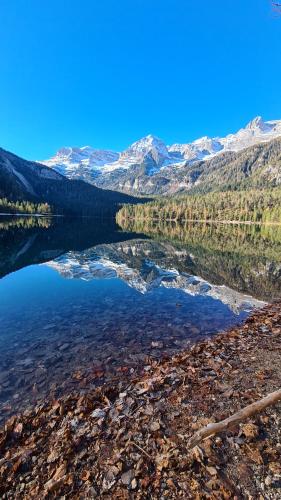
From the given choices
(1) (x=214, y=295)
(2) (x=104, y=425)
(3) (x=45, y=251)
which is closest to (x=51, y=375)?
(2) (x=104, y=425)

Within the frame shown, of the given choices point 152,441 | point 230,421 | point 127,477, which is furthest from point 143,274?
point 127,477

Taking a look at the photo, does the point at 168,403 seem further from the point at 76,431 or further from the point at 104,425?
the point at 76,431

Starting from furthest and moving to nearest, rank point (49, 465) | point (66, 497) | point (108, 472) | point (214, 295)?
1. point (214, 295)
2. point (49, 465)
3. point (108, 472)
4. point (66, 497)

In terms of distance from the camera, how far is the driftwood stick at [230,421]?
8.51 m

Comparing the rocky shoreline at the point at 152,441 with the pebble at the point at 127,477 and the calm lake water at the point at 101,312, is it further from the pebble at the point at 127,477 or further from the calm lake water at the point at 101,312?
the calm lake water at the point at 101,312

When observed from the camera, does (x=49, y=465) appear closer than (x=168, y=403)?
Yes

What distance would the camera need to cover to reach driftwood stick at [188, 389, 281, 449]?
851 cm

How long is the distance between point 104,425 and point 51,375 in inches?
241

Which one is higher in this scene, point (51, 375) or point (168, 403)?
point (168, 403)

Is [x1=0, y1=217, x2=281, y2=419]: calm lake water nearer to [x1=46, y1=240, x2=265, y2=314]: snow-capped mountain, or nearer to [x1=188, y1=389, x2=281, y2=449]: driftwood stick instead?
[x1=46, y1=240, x2=265, y2=314]: snow-capped mountain

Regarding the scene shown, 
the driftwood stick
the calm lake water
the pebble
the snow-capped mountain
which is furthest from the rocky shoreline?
the snow-capped mountain

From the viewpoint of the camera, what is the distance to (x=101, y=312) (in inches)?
990

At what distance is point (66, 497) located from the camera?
288 inches

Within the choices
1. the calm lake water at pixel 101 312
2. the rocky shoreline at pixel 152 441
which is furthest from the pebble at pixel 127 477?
the calm lake water at pixel 101 312
